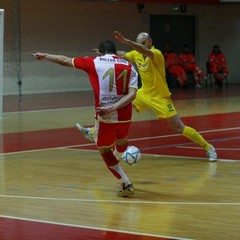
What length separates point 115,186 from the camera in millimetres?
10297

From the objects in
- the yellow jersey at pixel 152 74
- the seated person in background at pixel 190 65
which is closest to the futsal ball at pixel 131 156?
Result: the yellow jersey at pixel 152 74

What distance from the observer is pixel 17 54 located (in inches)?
1105

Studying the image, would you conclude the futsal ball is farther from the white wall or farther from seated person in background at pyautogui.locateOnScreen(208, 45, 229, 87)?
seated person in background at pyautogui.locateOnScreen(208, 45, 229, 87)

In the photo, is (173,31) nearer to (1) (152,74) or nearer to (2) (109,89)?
(1) (152,74)

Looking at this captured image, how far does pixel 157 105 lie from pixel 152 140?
2702 millimetres

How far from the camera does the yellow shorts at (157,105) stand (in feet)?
41.1

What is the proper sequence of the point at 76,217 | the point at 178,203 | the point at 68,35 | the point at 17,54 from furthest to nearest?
1. the point at 68,35
2. the point at 17,54
3. the point at 178,203
4. the point at 76,217

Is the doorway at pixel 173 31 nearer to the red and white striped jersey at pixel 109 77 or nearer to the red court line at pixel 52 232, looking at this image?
the red and white striped jersey at pixel 109 77

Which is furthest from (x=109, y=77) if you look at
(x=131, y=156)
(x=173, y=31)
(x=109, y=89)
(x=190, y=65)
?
(x=173, y=31)

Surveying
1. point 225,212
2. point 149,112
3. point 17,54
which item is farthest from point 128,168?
point 17,54

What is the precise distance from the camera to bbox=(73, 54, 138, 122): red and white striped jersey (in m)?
9.37

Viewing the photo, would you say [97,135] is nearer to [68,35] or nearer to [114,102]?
[114,102]

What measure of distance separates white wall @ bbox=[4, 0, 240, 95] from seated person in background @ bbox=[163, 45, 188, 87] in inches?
77.4

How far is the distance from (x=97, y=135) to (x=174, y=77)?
→ 22945 mm
